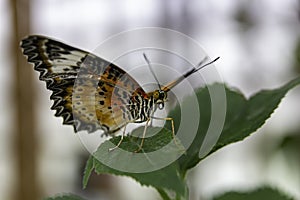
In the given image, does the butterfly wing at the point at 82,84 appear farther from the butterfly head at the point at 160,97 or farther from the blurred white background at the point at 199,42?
the blurred white background at the point at 199,42

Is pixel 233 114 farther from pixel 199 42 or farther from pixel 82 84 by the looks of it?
pixel 199 42

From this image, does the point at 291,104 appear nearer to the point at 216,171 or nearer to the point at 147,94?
the point at 216,171

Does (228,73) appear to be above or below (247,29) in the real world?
below

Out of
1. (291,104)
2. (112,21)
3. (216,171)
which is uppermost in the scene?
(112,21)

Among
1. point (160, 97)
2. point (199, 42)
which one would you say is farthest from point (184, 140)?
point (199, 42)

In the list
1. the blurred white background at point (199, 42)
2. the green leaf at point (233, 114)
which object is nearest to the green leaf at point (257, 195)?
the green leaf at point (233, 114)

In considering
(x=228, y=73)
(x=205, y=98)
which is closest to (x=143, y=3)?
(x=228, y=73)

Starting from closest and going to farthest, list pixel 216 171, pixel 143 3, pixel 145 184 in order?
pixel 145 184, pixel 216 171, pixel 143 3

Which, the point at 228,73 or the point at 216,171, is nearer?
the point at 228,73
